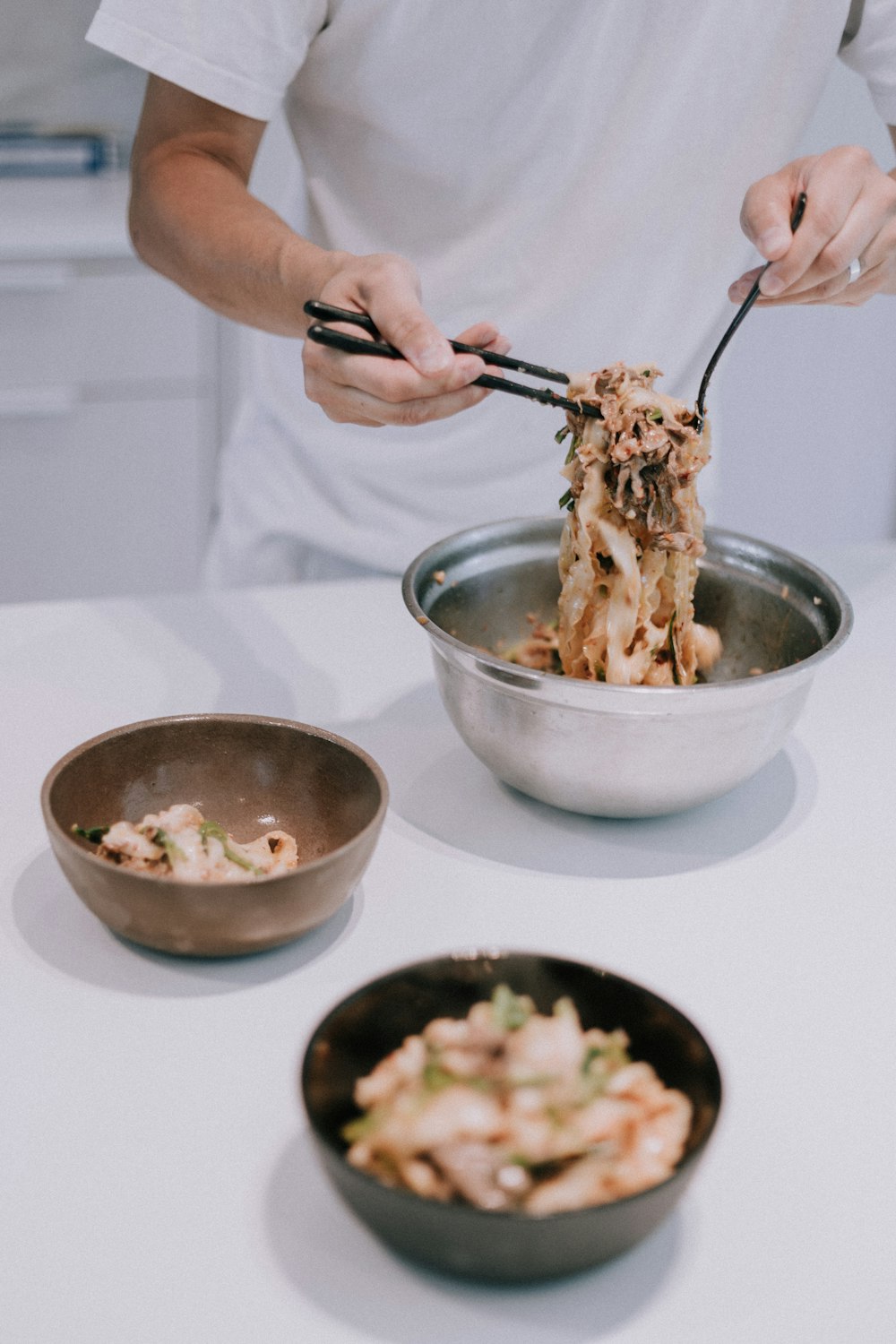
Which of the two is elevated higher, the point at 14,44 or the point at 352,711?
the point at 14,44

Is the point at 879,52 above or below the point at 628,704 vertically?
above

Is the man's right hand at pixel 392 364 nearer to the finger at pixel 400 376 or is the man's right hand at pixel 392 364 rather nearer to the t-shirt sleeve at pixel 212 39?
the finger at pixel 400 376

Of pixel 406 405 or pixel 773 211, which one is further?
pixel 773 211

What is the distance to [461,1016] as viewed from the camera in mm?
790

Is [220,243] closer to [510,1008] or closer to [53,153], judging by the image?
[510,1008]

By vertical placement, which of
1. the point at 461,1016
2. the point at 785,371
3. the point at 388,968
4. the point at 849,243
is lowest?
the point at 785,371

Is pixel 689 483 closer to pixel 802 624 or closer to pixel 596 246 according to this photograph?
pixel 802 624

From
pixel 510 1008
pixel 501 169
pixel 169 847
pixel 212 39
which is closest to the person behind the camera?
pixel 510 1008

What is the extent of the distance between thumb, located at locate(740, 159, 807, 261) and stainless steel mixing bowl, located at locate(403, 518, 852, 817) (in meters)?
0.30

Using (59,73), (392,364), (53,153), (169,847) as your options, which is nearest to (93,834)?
(169,847)

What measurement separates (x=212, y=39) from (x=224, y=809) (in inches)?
37.4

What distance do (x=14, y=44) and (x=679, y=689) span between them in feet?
9.84

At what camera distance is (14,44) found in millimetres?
3217

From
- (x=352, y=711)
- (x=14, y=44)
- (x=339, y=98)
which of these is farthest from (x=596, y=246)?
(x=14, y=44)
